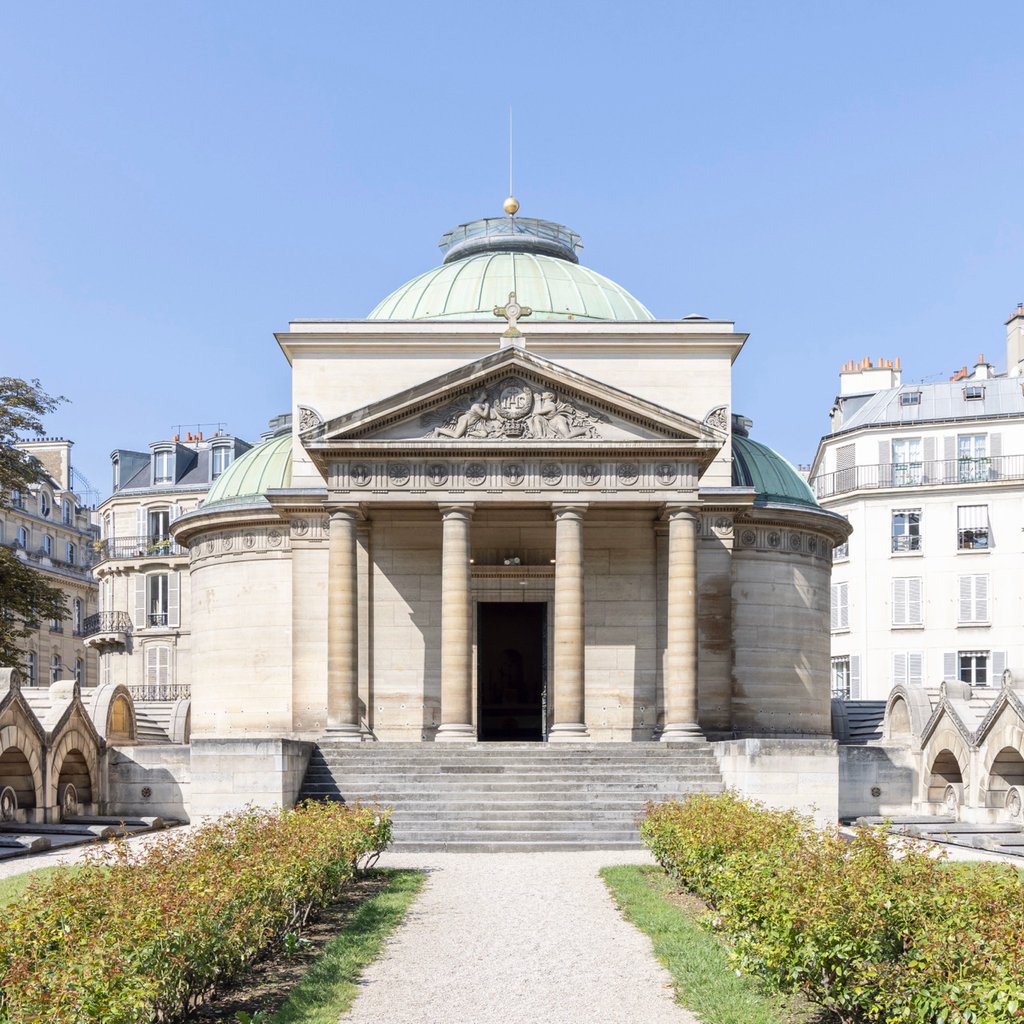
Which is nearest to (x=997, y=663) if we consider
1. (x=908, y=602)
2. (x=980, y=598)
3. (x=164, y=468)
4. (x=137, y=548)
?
(x=980, y=598)

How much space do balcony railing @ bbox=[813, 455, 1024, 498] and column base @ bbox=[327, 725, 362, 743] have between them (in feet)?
115

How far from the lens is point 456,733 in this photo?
1289 inches

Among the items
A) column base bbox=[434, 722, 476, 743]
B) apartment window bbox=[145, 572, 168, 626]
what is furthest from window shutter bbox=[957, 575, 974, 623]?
apartment window bbox=[145, 572, 168, 626]

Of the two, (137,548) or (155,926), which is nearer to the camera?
(155,926)

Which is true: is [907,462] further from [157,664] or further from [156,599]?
[156,599]

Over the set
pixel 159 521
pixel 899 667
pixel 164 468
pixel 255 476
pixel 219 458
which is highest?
pixel 219 458

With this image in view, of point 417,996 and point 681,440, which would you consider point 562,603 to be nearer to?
point 681,440

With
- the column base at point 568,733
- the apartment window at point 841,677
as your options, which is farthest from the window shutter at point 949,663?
the column base at point 568,733

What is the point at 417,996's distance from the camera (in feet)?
44.1

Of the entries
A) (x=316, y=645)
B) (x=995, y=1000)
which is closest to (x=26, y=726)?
(x=316, y=645)

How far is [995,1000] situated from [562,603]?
2471 centimetres

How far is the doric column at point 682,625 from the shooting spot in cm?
3359

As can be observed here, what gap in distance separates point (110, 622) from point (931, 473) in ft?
138

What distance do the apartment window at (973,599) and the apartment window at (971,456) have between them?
14.4ft
